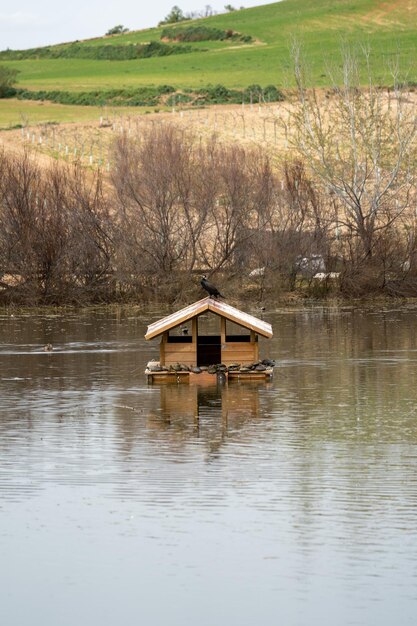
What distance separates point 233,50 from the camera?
128 meters

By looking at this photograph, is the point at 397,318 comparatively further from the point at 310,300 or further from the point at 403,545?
the point at 403,545

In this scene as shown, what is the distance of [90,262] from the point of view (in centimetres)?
4500

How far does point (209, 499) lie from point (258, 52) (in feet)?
360

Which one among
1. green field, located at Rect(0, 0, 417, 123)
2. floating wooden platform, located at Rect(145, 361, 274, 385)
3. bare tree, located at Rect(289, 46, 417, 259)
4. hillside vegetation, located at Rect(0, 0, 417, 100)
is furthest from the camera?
hillside vegetation, located at Rect(0, 0, 417, 100)

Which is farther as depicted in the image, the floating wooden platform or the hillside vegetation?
the hillside vegetation

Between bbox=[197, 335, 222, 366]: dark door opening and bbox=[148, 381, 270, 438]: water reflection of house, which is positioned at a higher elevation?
bbox=[197, 335, 222, 366]: dark door opening

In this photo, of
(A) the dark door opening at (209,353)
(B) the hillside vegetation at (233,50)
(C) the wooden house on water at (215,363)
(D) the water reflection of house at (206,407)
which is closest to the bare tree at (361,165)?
(A) the dark door opening at (209,353)

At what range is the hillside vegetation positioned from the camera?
108688 millimetres

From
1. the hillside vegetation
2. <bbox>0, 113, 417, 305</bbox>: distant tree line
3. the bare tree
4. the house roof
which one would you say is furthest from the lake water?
the hillside vegetation

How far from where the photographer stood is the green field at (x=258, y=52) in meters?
108

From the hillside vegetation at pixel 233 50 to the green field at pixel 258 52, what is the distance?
0.08 metres

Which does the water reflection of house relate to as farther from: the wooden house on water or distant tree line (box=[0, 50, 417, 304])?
distant tree line (box=[0, 50, 417, 304])

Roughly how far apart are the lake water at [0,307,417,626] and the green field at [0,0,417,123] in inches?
2932

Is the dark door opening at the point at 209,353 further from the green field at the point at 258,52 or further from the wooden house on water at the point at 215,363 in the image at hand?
the green field at the point at 258,52
